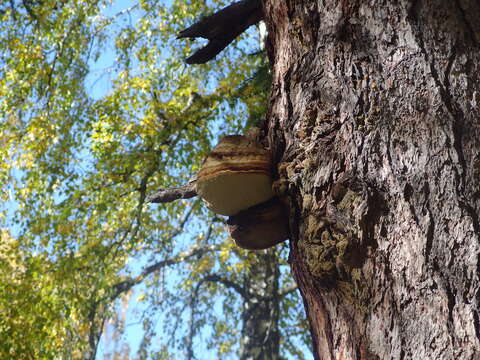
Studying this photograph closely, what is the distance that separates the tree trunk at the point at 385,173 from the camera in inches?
50.5

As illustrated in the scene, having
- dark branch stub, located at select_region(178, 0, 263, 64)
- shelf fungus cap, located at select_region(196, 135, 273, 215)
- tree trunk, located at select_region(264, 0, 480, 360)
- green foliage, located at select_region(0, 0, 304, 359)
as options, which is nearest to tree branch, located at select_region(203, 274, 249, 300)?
green foliage, located at select_region(0, 0, 304, 359)

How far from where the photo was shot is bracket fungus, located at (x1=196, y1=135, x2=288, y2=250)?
1.77 meters

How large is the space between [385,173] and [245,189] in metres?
0.50

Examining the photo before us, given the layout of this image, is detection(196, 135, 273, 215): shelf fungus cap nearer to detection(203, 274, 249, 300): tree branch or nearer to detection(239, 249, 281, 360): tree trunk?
detection(239, 249, 281, 360): tree trunk

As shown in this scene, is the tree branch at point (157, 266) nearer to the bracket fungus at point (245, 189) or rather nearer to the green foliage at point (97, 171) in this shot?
the green foliage at point (97, 171)

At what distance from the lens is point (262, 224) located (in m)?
1.83

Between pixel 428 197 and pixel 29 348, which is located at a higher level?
pixel 29 348

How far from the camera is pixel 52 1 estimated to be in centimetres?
839

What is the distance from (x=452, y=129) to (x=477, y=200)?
0.19 m

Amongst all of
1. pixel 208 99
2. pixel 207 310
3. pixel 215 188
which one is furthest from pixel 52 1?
pixel 215 188

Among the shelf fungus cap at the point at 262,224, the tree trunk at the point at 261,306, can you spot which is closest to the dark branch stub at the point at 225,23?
the shelf fungus cap at the point at 262,224

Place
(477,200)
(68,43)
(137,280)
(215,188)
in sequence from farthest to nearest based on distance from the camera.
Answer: (137,280), (68,43), (215,188), (477,200)

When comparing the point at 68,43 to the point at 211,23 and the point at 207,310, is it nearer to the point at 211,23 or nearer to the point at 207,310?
the point at 207,310

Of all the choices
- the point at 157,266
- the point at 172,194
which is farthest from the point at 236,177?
the point at 157,266
